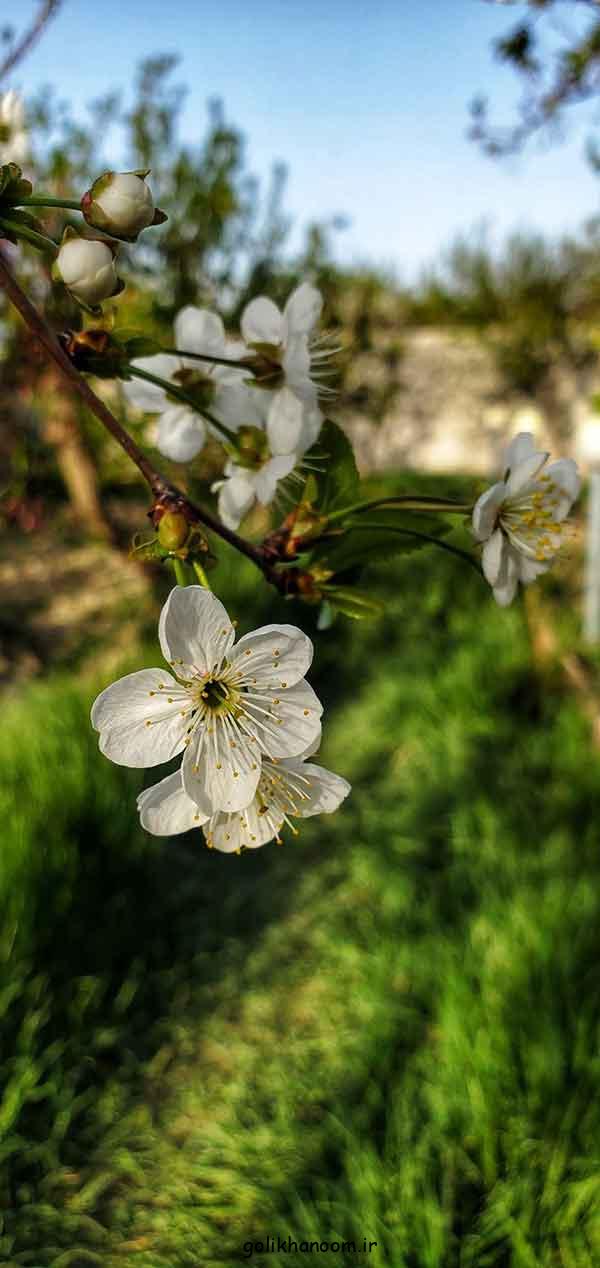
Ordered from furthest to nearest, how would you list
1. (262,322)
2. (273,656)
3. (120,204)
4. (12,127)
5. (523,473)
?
(12,127)
(262,322)
(523,473)
(273,656)
(120,204)

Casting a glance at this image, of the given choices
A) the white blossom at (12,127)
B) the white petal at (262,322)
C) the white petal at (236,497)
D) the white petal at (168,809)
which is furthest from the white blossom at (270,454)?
the white blossom at (12,127)

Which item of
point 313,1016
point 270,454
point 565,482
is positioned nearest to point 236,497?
point 270,454

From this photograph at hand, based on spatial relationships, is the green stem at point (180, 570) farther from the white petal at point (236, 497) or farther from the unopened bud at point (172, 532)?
the white petal at point (236, 497)

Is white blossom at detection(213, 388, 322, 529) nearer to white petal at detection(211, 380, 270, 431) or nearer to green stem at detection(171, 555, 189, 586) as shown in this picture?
white petal at detection(211, 380, 270, 431)

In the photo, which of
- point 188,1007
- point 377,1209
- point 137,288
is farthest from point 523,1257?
point 137,288

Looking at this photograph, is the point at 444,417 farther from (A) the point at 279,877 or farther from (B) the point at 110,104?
(A) the point at 279,877

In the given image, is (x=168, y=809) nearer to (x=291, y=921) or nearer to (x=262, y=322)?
(x=262, y=322)
